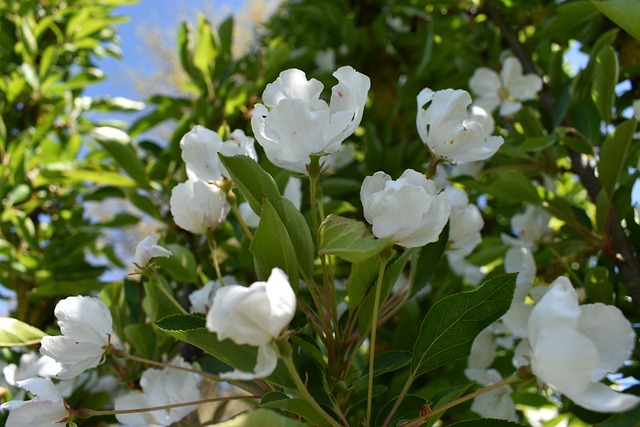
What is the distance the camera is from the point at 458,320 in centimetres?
57

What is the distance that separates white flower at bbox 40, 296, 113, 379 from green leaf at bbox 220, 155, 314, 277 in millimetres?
197

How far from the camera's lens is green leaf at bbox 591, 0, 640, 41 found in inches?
27.7

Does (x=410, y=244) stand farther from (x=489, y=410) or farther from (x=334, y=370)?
(x=489, y=410)

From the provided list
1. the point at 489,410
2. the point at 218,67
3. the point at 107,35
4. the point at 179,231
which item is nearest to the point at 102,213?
the point at 107,35

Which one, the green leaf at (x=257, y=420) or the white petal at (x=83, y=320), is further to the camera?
the white petal at (x=83, y=320)

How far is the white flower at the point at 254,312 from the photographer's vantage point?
42 centimetres

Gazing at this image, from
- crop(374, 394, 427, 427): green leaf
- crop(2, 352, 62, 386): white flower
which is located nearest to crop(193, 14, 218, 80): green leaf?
crop(2, 352, 62, 386): white flower

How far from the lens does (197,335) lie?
20.9 inches

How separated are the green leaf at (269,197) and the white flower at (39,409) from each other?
0.27 meters

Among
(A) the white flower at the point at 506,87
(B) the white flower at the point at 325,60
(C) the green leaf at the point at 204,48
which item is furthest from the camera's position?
(B) the white flower at the point at 325,60

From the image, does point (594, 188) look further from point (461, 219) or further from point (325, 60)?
point (325, 60)

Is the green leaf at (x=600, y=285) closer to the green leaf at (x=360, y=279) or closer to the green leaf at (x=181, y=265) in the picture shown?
the green leaf at (x=360, y=279)

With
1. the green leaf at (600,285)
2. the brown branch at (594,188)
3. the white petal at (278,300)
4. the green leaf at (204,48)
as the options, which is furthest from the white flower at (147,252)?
the green leaf at (204,48)

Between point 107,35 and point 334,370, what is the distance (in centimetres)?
190
